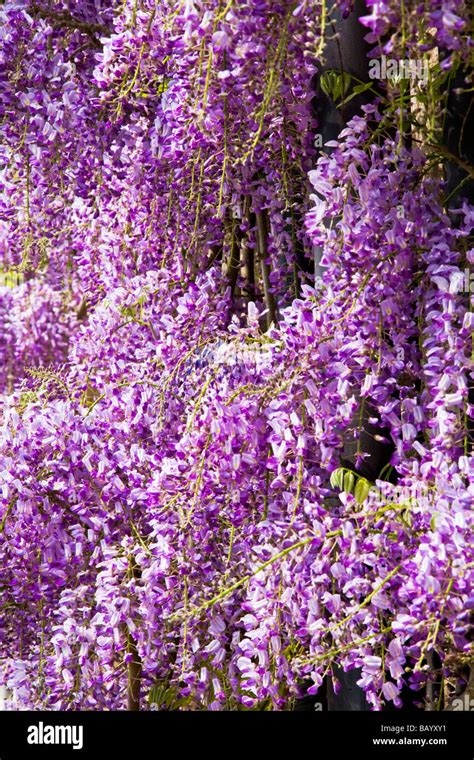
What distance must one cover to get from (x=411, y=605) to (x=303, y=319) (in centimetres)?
63

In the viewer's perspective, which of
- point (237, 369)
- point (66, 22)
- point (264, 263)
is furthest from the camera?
point (66, 22)

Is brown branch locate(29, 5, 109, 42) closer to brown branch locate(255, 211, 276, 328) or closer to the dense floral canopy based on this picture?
the dense floral canopy

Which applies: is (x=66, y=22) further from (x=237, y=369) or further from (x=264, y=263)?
(x=237, y=369)

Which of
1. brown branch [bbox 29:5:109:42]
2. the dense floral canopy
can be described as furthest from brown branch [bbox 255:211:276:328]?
brown branch [bbox 29:5:109:42]

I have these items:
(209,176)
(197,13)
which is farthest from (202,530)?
(197,13)

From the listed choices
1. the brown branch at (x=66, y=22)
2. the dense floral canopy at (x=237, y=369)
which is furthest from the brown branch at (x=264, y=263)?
the brown branch at (x=66, y=22)

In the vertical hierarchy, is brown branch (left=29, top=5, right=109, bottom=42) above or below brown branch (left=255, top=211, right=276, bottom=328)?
above

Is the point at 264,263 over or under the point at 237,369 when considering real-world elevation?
over

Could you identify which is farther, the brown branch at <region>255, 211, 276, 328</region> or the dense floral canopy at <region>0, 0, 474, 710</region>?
the brown branch at <region>255, 211, 276, 328</region>

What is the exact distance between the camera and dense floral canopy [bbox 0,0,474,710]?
2.06 m

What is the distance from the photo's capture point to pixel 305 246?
106 inches

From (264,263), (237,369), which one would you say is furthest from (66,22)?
(237,369)

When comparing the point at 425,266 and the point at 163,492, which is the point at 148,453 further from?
the point at 425,266

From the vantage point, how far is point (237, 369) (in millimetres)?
2371
